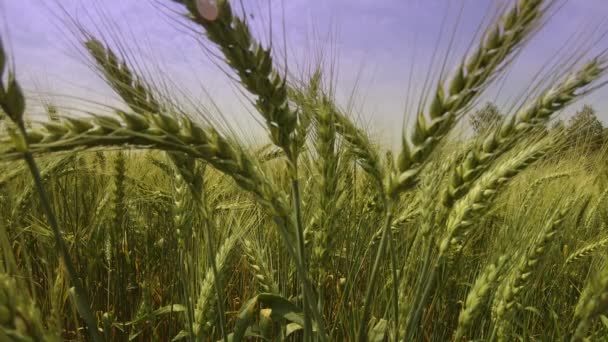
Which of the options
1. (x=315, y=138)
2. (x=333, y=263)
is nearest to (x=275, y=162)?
(x=333, y=263)

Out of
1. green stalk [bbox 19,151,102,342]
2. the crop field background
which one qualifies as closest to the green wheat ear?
the crop field background

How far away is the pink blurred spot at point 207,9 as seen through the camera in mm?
902

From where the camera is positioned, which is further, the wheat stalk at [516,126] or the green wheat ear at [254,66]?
the wheat stalk at [516,126]

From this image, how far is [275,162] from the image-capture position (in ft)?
9.25

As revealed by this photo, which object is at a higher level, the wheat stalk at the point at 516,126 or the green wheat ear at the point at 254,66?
the green wheat ear at the point at 254,66

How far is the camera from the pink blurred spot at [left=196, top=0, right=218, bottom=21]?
90cm

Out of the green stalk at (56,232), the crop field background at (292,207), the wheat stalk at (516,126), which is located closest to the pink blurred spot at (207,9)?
the crop field background at (292,207)

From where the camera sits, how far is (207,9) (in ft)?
2.98

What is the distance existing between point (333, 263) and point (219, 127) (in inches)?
53.1

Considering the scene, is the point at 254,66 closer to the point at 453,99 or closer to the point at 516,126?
the point at 453,99

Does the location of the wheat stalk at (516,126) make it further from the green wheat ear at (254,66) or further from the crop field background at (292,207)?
the green wheat ear at (254,66)

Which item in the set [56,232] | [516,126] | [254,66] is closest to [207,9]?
[254,66]

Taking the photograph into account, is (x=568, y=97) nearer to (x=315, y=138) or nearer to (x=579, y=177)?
(x=315, y=138)

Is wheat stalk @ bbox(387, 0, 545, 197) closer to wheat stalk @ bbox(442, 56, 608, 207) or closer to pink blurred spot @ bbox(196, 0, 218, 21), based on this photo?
wheat stalk @ bbox(442, 56, 608, 207)
